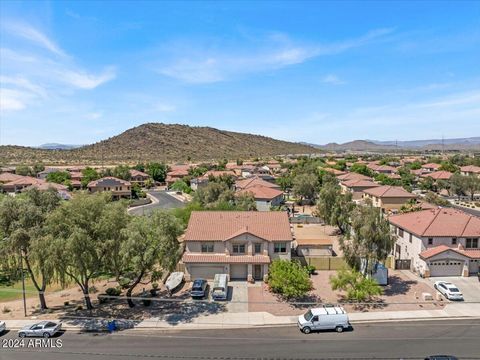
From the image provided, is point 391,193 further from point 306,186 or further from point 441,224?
point 441,224

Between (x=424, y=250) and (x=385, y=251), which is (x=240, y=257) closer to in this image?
(x=385, y=251)

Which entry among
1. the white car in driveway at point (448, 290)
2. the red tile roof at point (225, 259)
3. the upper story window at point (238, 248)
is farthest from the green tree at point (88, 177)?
the white car in driveway at point (448, 290)

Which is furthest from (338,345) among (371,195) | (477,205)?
(477,205)

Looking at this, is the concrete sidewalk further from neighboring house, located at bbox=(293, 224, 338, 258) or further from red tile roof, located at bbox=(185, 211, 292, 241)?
neighboring house, located at bbox=(293, 224, 338, 258)

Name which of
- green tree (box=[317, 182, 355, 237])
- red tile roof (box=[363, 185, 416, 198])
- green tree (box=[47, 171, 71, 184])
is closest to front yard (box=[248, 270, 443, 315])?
green tree (box=[317, 182, 355, 237])

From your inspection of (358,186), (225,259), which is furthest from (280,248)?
(358,186)

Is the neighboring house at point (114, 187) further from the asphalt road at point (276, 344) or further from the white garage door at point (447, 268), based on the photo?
the white garage door at point (447, 268)

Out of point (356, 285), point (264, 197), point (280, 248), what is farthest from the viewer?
point (264, 197)
